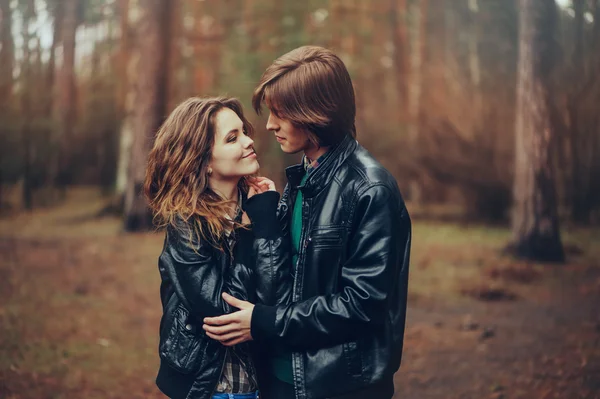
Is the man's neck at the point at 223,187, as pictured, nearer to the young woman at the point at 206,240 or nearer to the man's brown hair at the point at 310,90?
the young woman at the point at 206,240

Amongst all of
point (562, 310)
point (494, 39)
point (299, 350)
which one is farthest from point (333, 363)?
point (494, 39)

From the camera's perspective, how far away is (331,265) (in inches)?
106

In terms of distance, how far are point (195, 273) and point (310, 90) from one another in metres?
0.85

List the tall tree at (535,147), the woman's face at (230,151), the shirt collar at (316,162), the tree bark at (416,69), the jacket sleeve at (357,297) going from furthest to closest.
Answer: the tree bark at (416,69) < the tall tree at (535,147) < the woman's face at (230,151) < the shirt collar at (316,162) < the jacket sleeve at (357,297)

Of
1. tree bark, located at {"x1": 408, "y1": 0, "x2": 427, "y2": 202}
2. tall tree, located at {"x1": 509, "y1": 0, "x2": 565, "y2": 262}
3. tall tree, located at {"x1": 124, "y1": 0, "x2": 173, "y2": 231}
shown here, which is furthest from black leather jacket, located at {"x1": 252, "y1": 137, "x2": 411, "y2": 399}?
tree bark, located at {"x1": 408, "y1": 0, "x2": 427, "y2": 202}

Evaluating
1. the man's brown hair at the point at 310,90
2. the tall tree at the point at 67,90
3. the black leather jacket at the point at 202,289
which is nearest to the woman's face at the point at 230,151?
the black leather jacket at the point at 202,289

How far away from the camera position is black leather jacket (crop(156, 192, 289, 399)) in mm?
2756

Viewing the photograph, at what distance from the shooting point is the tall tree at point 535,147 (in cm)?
1088

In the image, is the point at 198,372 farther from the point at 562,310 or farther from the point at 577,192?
the point at 577,192

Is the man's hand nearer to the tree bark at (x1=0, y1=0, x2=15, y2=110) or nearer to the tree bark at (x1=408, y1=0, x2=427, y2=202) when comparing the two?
the tree bark at (x1=0, y1=0, x2=15, y2=110)

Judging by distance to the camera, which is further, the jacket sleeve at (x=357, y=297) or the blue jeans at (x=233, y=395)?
the blue jeans at (x=233, y=395)

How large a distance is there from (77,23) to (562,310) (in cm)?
1758

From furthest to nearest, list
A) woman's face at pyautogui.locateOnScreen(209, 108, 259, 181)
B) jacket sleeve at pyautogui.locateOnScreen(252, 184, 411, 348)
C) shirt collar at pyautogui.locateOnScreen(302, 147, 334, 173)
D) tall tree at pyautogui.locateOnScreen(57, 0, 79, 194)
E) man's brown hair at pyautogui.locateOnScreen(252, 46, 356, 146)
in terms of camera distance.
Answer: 1. tall tree at pyautogui.locateOnScreen(57, 0, 79, 194)
2. woman's face at pyautogui.locateOnScreen(209, 108, 259, 181)
3. shirt collar at pyautogui.locateOnScreen(302, 147, 334, 173)
4. man's brown hair at pyautogui.locateOnScreen(252, 46, 356, 146)
5. jacket sleeve at pyautogui.locateOnScreen(252, 184, 411, 348)

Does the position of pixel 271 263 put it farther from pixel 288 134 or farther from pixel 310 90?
pixel 310 90
